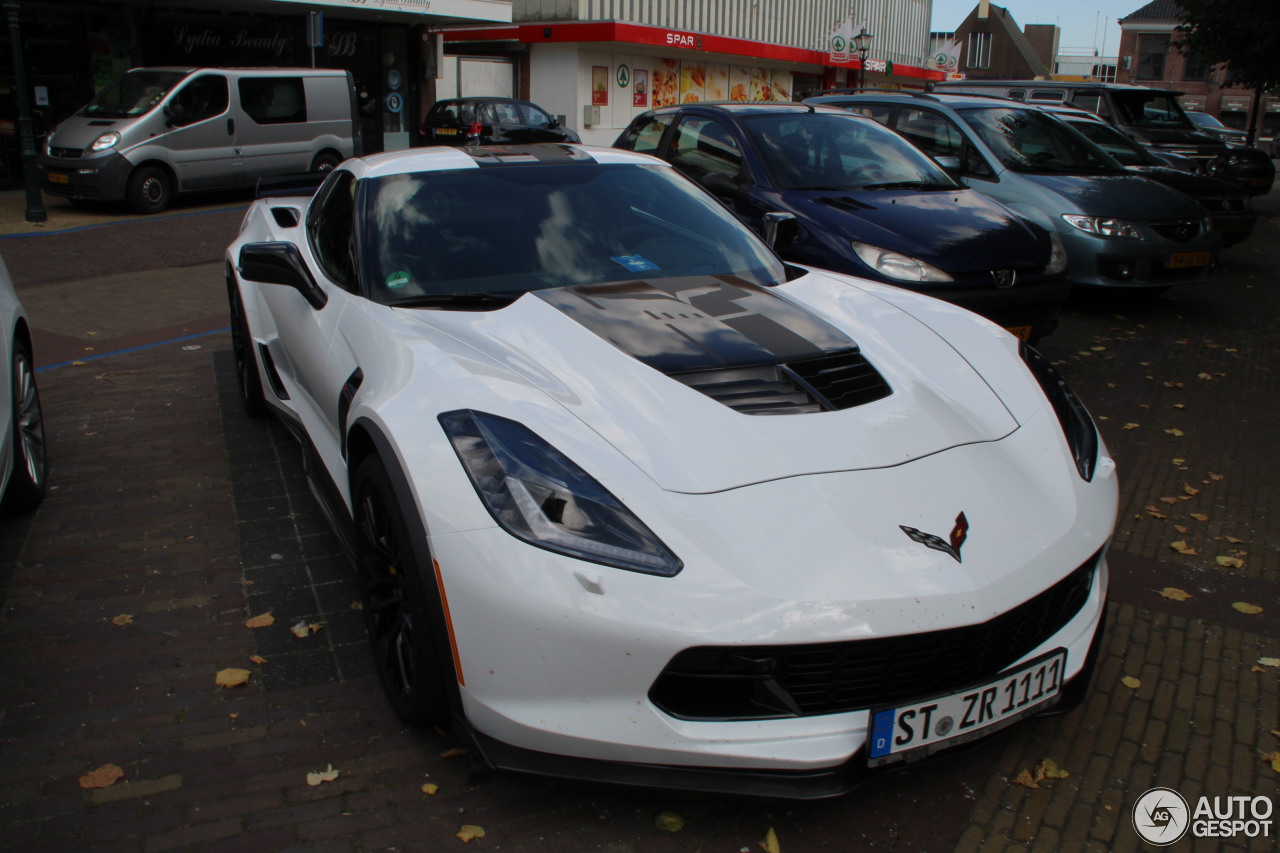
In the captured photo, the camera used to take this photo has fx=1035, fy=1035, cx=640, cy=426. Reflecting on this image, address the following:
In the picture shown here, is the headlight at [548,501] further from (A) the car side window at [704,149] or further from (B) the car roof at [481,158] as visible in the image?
(A) the car side window at [704,149]

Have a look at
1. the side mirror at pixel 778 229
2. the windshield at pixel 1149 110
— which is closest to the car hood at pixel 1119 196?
the side mirror at pixel 778 229

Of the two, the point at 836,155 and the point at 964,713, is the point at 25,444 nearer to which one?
the point at 964,713

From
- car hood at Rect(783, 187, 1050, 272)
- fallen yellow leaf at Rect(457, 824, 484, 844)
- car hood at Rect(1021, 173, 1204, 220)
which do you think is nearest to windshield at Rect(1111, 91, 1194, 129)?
car hood at Rect(1021, 173, 1204, 220)

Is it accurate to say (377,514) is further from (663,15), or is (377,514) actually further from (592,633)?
(663,15)

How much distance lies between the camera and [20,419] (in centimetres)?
423

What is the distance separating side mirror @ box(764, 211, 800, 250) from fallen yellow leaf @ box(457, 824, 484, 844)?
9.30ft

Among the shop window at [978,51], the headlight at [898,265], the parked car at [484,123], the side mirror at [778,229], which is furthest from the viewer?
the shop window at [978,51]

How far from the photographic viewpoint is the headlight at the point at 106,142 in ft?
44.3

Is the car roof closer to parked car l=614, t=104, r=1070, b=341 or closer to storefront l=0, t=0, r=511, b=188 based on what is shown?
parked car l=614, t=104, r=1070, b=341

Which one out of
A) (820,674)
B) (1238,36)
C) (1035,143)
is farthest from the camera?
(1238,36)

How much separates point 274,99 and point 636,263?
45.6 feet

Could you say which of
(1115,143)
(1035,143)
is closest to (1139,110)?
(1115,143)

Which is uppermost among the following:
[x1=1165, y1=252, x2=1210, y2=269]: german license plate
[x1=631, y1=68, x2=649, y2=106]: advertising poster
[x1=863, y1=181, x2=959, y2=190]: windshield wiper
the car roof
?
[x1=631, y1=68, x2=649, y2=106]: advertising poster

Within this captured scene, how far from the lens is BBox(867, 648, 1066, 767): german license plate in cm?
231
